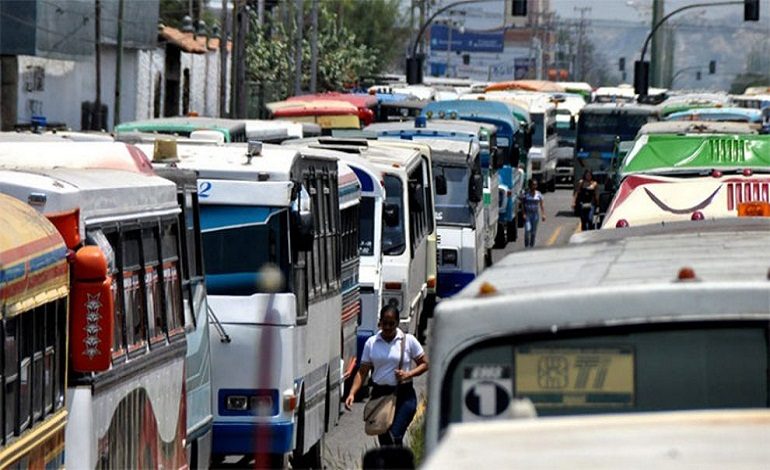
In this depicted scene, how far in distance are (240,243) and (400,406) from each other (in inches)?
68.4

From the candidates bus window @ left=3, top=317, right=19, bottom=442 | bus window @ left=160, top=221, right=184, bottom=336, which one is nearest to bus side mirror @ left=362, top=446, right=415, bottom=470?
bus window @ left=3, top=317, right=19, bottom=442

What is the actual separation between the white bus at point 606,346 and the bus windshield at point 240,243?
8.99 metres

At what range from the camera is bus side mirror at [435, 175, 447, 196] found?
28109mm

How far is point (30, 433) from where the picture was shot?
27.3ft

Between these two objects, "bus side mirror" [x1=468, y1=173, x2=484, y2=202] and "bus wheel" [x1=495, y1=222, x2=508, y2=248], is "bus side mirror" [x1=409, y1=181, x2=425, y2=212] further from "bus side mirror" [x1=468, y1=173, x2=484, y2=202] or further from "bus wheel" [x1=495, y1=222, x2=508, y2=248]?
"bus wheel" [x1=495, y1=222, x2=508, y2=248]

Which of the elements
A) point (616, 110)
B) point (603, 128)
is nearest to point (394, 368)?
point (603, 128)

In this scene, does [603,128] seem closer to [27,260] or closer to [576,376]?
[27,260]

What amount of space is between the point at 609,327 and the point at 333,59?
86.9 meters

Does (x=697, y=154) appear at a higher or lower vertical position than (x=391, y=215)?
higher

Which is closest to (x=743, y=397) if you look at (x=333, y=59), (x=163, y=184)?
(x=163, y=184)

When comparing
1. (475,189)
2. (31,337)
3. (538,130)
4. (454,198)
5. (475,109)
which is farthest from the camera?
(538,130)

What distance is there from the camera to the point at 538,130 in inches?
2468

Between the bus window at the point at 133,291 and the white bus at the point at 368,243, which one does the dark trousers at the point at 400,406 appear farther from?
the white bus at the point at 368,243

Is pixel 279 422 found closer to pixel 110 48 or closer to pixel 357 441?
pixel 357 441
